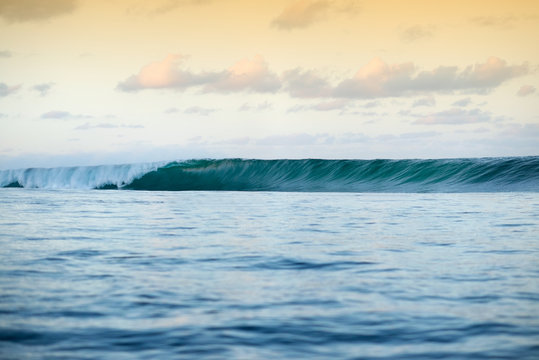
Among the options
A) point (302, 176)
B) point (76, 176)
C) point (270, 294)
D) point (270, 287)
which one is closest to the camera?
point (270, 294)

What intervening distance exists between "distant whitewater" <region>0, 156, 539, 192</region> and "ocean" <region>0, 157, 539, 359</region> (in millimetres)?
12695

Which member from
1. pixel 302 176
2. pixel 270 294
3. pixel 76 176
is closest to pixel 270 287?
pixel 270 294

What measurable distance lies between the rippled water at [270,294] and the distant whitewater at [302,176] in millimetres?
14277

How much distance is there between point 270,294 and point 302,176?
886 inches

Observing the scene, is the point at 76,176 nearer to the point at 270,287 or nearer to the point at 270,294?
the point at 270,287

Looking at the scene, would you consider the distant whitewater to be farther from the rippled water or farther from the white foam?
the rippled water

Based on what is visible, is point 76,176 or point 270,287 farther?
point 76,176

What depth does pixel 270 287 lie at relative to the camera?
3.85 m

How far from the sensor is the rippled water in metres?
2.65

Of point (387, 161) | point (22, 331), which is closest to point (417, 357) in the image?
point (22, 331)

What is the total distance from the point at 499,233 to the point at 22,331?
529cm

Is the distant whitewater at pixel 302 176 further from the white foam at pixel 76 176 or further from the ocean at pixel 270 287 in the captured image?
the ocean at pixel 270 287

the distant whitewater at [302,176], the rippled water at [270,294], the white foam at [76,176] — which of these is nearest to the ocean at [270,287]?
the rippled water at [270,294]

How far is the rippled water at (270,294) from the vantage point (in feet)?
8.69
